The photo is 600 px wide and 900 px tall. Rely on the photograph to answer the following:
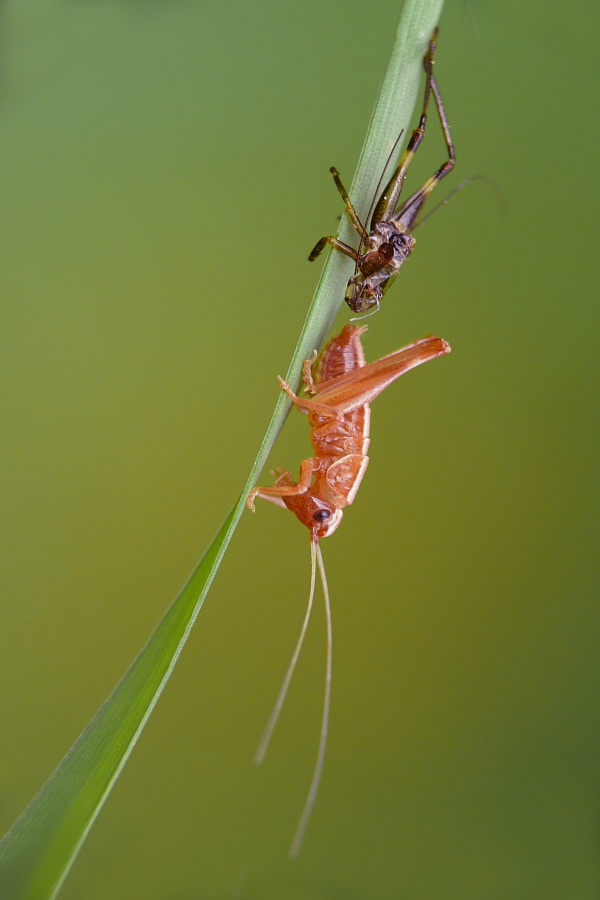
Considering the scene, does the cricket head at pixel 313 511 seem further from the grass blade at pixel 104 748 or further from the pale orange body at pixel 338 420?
the grass blade at pixel 104 748

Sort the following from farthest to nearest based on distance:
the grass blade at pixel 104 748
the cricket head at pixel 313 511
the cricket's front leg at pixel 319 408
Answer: the cricket head at pixel 313 511
the cricket's front leg at pixel 319 408
the grass blade at pixel 104 748

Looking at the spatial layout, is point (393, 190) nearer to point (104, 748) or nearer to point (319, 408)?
point (319, 408)

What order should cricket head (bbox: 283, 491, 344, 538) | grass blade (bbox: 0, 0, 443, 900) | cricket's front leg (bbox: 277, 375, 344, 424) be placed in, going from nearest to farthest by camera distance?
grass blade (bbox: 0, 0, 443, 900)
cricket's front leg (bbox: 277, 375, 344, 424)
cricket head (bbox: 283, 491, 344, 538)

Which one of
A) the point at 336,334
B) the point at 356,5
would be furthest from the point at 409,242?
the point at 356,5

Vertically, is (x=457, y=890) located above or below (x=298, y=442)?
below

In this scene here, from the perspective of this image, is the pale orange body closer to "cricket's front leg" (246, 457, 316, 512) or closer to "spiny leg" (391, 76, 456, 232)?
"cricket's front leg" (246, 457, 316, 512)

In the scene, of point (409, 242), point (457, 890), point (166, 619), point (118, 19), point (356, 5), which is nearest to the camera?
point (166, 619)

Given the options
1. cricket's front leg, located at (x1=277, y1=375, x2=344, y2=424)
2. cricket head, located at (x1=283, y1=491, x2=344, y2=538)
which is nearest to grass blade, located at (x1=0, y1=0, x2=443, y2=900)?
cricket's front leg, located at (x1=277, y1=375, x2=344, y2=424)

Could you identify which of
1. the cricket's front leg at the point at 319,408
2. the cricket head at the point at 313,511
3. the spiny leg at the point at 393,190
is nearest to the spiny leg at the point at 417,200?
the spiny leg at the point at 393,190

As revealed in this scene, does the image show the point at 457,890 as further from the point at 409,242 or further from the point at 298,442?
the point at 409,242
